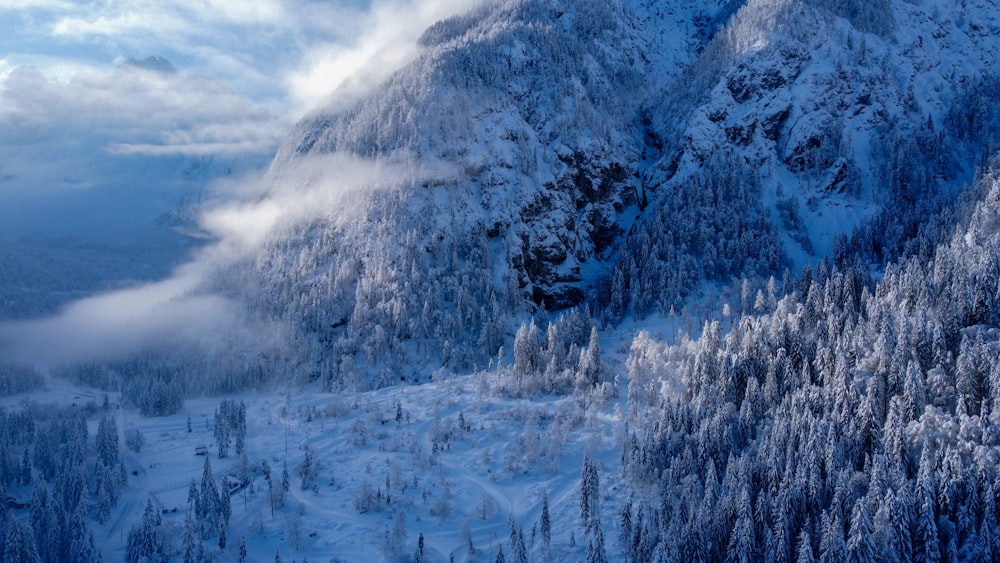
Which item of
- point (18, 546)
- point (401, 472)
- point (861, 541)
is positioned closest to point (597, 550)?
point (861, 541)

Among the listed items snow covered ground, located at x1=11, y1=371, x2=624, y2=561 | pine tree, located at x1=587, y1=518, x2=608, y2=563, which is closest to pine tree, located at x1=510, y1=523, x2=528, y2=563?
snow covered ground, located at x1=11, y1=371, x2=624, y2=561

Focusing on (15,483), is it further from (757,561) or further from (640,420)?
(757,561)

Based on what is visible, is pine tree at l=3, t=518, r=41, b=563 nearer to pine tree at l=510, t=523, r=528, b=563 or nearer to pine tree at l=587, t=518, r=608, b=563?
pine tree at l=510, t=523, r=528, b=563

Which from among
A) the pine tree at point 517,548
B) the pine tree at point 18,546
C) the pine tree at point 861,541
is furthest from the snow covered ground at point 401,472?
the pine tree at point 861,541

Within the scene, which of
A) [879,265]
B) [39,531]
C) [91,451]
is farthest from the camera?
[879,265]

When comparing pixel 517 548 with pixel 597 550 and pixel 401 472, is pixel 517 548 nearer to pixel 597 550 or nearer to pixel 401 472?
pixel 597 550

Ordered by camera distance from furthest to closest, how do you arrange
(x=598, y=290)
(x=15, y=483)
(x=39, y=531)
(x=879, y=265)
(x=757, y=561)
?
(x=598, y=290) → (x=879, y=265) → (x=15, y=483) → (x=39, y=531) → (x=757, y=561)

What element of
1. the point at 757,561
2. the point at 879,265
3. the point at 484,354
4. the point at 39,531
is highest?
the point at 879,265

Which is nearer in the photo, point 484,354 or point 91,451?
point 91,451

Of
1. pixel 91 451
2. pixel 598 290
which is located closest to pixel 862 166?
pixel 598 290

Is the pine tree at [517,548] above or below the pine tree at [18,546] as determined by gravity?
below

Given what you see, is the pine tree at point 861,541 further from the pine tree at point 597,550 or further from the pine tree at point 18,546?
the pine tree at point 18,546
